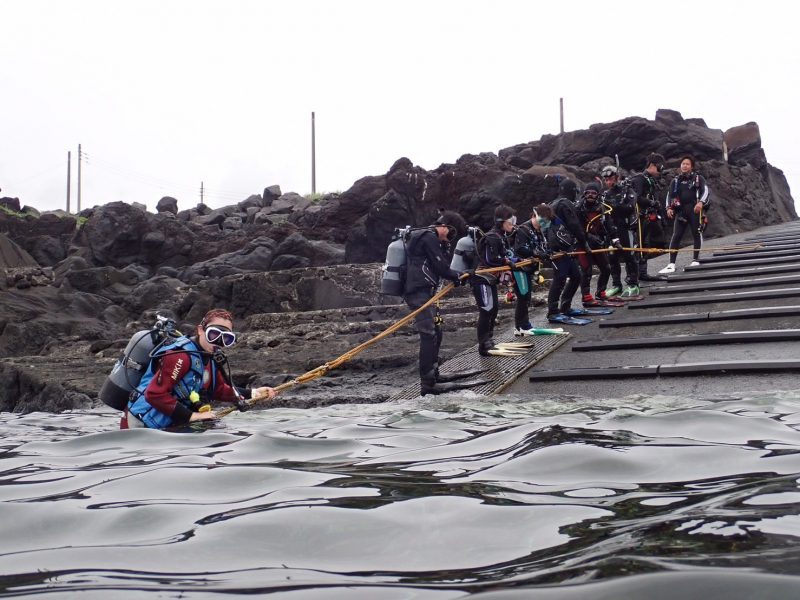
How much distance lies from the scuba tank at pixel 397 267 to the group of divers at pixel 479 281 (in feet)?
0.03

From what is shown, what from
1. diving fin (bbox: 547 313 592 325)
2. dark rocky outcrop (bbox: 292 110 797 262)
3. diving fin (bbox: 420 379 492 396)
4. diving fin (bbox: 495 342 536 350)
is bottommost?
diving fin (bbox: 420 379 492 396)

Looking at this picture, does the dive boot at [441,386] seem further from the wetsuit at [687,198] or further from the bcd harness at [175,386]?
the wetsuit at [687,198]

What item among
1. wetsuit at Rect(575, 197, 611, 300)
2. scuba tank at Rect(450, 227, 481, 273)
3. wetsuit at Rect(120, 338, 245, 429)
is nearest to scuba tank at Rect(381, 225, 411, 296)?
scuba tank at Rect(450, 227, 481, 273)

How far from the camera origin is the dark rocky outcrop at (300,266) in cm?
1145

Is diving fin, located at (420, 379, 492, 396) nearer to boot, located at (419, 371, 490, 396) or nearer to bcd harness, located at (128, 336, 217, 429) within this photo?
boot, located at (419, 371, 490, 396)

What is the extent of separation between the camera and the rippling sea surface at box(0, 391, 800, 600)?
73.5 inches

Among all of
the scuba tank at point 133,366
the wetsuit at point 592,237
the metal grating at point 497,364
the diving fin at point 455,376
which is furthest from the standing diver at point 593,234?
the scuba tank at point 133,366

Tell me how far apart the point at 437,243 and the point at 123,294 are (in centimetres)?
1609

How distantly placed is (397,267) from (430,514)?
5.86 metres

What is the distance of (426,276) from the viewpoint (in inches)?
326

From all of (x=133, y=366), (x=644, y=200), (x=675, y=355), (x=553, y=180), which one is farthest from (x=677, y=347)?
(x=553, y=180)

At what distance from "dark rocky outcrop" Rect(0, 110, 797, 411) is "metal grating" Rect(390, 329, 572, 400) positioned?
2.16ft

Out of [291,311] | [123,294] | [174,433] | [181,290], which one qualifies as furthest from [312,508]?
[123,294]

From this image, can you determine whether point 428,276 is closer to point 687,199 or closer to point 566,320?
point 566,320
